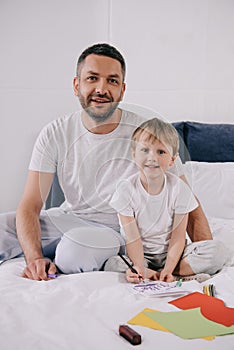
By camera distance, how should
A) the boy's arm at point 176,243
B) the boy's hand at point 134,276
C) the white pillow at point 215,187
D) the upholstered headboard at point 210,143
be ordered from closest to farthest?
the boy's hand at point 134,276 < the boy's arm at point 176,243 < the white pillow at point 215,187 < the upholstered headboard at point 210,143

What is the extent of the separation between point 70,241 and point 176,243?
33 centimetres

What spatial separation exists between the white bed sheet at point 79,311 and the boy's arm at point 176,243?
5.5 inches

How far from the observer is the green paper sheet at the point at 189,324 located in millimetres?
1137

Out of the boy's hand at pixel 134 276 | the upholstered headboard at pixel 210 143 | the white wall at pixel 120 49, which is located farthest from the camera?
the white wall at pixel 120 49

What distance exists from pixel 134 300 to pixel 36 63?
1.60 meters

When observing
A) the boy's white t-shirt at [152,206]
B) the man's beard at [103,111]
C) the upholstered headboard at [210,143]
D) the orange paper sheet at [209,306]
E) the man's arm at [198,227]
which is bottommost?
the orange paper sheet at [209,306]

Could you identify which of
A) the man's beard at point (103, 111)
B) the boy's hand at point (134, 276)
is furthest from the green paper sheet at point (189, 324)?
the man's beard at point (103, 111)

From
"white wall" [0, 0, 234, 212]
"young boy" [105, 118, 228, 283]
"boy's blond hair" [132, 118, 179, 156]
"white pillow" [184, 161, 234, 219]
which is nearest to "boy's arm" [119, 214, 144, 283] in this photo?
"young boy" [105, 118, 228, 283]

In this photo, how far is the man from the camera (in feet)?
5.47

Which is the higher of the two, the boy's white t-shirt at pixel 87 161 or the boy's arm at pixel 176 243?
the boy's white t-shirt at pixel 87 161

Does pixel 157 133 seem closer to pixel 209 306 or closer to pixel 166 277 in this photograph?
pixel 166 277

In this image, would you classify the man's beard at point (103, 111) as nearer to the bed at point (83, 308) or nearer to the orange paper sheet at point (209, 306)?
the bed at point (83, 308)

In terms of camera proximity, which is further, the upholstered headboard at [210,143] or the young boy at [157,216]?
the upholstered headboard at [210,143]

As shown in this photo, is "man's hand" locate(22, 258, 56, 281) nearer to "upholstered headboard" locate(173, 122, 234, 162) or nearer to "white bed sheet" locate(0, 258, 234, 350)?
"white bed sheet" locate(0, 258, 234, 350)
